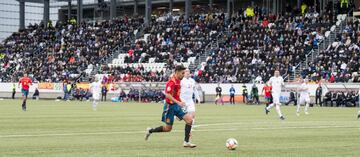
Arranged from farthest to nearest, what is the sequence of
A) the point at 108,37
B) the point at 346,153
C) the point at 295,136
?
1. the point at 108,37
2. the point at 295,136
3. the point at 346,153

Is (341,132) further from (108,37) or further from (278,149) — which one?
(108,37)

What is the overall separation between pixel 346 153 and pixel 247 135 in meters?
6.03

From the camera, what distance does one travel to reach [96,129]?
23656mm

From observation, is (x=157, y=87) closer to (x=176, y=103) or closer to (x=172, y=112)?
(x=172, y=112)

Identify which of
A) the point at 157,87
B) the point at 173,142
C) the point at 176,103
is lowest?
the point at 173,142

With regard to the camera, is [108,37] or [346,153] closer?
[346,153]

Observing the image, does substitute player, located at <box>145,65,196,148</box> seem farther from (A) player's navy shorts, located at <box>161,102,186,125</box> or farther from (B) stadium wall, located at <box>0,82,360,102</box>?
(B) stadium wall, located at <box>0,82,360,102</box>

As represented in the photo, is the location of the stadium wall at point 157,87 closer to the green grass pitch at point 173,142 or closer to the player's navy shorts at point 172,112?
the green grass pitch at point 173,142

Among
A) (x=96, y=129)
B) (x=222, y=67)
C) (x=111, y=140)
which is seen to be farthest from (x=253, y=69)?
(x=111, y=140)

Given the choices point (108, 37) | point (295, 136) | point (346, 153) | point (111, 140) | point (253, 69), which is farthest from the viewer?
point (108, 37)

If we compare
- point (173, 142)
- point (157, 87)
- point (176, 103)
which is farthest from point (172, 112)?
point (157, 87)

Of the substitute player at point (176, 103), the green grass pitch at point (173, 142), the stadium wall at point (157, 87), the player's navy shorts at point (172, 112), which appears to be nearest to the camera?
the green grass pitch at point (173, 142)

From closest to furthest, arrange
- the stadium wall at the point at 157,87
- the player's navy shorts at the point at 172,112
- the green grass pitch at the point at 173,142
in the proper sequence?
the green grass pitch at the point at 173,142 → the player's navy shorts at the point at 172,112 → the stadium wall at the point at 157,87

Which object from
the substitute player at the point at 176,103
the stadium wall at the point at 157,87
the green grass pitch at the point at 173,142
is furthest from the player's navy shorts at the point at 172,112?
the stadium wall at the point at 157,87
